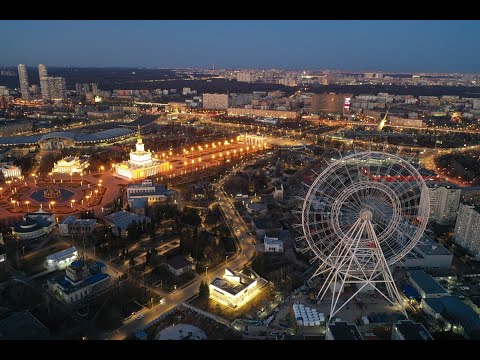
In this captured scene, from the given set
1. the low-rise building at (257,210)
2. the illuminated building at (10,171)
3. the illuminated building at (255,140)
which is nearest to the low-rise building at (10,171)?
the illuminated building at (10,171)

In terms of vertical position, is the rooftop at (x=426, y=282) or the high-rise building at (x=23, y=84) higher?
the high-rise building at (x=23, y=84)

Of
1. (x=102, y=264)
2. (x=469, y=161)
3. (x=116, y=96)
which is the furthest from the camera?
(x=116, y=96)

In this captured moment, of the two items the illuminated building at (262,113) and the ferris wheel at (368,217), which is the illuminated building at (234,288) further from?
the illuminated building at (262,113)

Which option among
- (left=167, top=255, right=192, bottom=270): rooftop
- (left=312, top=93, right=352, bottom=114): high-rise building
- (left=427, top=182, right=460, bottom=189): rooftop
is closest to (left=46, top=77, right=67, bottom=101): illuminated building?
(left=312, top=93, right=352, bottom=114): high-rise building

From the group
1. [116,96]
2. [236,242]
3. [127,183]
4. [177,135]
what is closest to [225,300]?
[236,242]

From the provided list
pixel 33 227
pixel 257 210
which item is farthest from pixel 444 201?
pixel 33 227

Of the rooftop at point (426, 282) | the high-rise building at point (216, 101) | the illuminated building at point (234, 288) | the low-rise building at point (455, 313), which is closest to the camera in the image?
the low-rise building at point (455, 313)
